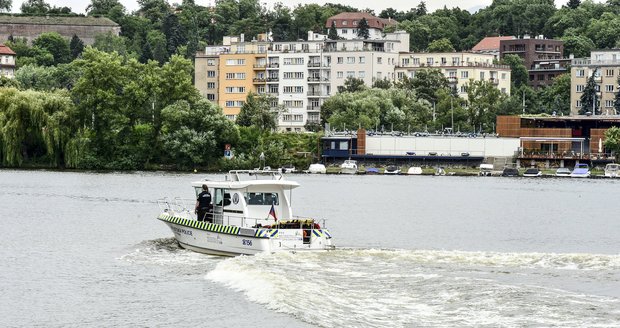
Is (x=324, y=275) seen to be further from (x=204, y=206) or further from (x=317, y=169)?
(x=317, y=169)

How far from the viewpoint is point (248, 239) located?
5375cm

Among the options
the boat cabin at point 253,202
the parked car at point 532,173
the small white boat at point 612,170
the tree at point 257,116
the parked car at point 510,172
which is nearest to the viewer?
the boat cabin at point 253,202

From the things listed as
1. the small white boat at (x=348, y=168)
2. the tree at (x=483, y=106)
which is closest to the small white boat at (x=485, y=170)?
the small white boat at (x=348, y=168)

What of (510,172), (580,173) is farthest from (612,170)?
(510,172)

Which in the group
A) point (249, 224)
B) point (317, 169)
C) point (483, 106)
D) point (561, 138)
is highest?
point (483, 106)

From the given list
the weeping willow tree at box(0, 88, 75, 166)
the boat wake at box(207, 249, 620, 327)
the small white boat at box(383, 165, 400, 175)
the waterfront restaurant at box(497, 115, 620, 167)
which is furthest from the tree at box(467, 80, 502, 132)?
the boat wake at box(207, 249, 620, 327)

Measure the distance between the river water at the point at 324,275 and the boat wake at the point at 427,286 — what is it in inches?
2.5

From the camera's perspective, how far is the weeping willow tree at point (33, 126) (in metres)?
136

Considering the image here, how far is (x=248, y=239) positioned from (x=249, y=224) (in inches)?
120

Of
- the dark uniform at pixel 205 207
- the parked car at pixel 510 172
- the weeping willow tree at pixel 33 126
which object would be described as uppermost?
the weeping willow tree at pixel 33 126

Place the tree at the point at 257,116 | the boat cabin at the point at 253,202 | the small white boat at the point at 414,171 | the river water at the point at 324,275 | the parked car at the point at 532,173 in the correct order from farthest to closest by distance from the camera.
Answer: the tree at the point at 257,116
the small white boat at the point at 414,171
the parked car at the point at 532,173
the boat cabin at the point at 253,202
the river water at the point at 324,275

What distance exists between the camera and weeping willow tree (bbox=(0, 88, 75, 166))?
13551 centimetres

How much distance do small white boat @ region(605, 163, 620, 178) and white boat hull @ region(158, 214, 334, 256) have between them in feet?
359

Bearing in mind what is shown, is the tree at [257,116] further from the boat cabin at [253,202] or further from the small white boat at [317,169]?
the boat cabin at [253,202]
